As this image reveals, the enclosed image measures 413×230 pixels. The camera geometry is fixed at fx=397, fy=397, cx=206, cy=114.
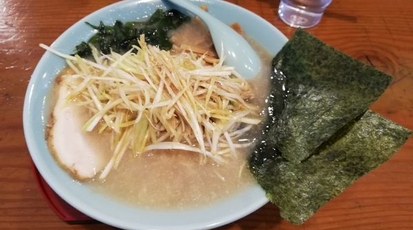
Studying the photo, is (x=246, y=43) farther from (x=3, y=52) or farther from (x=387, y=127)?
(x=3, y=52)

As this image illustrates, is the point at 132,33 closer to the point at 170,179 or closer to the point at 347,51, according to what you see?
the point at 170,179

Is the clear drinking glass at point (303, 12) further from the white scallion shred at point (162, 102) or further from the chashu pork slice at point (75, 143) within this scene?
the chashu pork slice at point (75, 143)

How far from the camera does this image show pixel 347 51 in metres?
1.39

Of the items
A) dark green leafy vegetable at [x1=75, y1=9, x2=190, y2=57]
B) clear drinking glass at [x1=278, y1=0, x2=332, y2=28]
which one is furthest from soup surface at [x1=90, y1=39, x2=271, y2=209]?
clear drinking glass at [x1=278, y1=0, x2=332, y2=28]

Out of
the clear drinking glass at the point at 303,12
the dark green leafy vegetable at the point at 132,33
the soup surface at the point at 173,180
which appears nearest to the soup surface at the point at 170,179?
the soup surface at the point at 173,180

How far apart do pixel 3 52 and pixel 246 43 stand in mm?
789

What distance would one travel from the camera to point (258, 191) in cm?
94

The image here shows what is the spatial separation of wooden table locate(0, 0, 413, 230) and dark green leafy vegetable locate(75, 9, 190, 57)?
24cm

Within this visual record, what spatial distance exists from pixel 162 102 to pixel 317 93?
402 mm

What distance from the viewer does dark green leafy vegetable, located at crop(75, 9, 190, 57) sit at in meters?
1.19

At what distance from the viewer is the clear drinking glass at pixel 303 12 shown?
1.45m

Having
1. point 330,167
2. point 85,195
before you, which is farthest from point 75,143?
point 330,167

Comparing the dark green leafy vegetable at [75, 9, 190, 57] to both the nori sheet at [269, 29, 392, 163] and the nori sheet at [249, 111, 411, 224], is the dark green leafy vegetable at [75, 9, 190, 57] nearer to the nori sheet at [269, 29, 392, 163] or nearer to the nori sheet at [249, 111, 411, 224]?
the nori sheet at [269, 29, 392, 163]

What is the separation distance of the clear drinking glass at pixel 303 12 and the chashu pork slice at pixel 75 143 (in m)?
0.81
